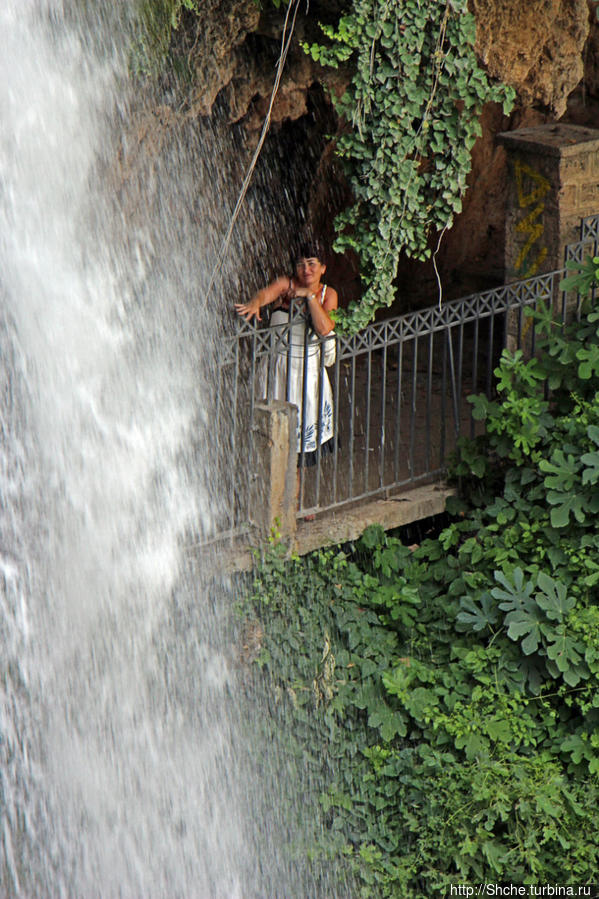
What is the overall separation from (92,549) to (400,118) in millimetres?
2824

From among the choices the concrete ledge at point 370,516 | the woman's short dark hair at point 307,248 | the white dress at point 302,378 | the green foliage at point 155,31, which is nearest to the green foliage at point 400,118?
the white dress at point 302,378

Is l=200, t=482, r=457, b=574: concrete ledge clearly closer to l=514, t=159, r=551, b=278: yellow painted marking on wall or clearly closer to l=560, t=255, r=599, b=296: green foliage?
l=560, t=255, r=599, b=296: green foliage

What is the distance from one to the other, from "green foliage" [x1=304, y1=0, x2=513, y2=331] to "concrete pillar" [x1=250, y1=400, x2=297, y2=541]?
27.6 inches

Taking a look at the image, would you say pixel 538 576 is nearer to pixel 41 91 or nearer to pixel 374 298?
pixel 374 298

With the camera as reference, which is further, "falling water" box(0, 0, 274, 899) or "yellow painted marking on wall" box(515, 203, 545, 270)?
"yellow painted marking on wall" box(515, 203, 545, 270)

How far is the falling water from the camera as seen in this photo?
5512 mm

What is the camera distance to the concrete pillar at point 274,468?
6152 millimetres

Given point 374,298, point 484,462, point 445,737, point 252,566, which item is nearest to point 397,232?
point 374,298

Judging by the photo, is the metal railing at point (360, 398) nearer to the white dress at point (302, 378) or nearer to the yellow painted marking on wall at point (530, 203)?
the white dress at point (302, 378)

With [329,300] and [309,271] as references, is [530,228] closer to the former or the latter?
[329,300]

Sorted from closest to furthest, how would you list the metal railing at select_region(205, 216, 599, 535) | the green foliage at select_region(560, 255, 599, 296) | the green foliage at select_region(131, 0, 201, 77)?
1. the green foliage at select_region(131, 0, 201, 77)
2. the metal railing at select_region(205, 216, 599, 535)
3. the green foliage at select_region(560, 255, 599, 296)

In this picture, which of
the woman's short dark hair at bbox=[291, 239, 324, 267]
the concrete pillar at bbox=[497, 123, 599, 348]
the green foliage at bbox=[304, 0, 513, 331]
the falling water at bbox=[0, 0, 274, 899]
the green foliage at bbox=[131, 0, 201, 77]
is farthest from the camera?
the woman's short dark hair at bbox=[291, 239, 324, 267]

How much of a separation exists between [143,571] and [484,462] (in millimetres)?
2212

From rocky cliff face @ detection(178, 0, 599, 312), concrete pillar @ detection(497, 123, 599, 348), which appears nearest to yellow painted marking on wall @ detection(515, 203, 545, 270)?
concrete pillar @ detection(497, 123, 599, 348)
